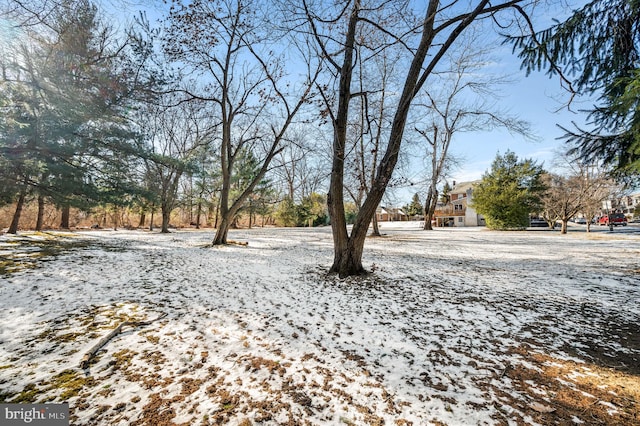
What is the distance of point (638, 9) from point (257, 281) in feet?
29.8

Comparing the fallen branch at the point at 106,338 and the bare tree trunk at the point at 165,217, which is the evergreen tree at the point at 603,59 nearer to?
the fallen branch at the point at 106,338

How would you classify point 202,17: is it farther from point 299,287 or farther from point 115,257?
point 299,287

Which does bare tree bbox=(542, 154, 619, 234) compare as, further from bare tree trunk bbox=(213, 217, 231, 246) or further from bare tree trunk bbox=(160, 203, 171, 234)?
bare tree trunk bbox=(160, 203, 171, 234)

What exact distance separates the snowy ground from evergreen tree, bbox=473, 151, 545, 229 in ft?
64.2

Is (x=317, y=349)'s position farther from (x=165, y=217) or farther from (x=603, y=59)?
(x=165, y=217)

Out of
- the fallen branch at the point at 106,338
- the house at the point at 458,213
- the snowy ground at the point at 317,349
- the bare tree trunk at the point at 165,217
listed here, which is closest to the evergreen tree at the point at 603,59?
the snowy ground at the point at 317,349

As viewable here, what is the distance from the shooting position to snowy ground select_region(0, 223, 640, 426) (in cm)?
174

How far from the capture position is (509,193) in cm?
2119

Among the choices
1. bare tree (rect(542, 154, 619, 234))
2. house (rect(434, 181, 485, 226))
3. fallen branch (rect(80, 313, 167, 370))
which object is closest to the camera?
fallen branch (rect(80, 313, 167, 370))

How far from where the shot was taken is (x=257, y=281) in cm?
499

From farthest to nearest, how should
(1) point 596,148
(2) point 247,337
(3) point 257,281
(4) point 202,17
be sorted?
(4) point 202,17
(1) point 596,148
(3) point 257,281
(2) point 247,337

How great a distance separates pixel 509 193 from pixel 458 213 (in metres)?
18.9

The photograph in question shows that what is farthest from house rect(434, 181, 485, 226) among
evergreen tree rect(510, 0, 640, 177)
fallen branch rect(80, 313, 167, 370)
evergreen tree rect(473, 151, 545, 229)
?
fallen branch rect(80, 313, 167, 370)

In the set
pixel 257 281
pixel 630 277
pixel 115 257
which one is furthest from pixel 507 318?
pixel 115 257
